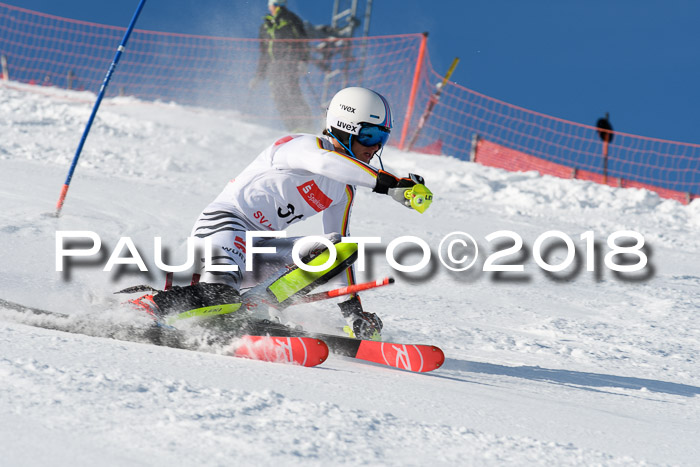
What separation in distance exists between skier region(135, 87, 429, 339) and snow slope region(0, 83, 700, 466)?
15.8 inches

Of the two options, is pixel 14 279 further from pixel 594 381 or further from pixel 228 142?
pixel 228 142

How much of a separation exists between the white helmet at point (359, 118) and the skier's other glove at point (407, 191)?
1.71ft

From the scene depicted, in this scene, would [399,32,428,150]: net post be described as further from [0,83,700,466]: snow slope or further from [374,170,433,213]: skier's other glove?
[374,170,433,213]: skier's other glove

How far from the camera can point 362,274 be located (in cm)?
612

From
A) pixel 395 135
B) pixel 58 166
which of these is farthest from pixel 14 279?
pixel 395 135

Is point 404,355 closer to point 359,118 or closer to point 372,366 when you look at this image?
point 372,366

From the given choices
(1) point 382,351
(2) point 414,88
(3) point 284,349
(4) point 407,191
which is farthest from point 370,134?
(2) point 414,88

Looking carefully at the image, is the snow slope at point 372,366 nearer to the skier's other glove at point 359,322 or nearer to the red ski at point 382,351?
the red ski at point 382,351

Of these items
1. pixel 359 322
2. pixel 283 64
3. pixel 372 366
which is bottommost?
pixel 372 366

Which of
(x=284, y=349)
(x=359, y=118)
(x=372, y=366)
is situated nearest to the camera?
(x=284, y=349)

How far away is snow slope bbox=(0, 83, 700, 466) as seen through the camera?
197cm

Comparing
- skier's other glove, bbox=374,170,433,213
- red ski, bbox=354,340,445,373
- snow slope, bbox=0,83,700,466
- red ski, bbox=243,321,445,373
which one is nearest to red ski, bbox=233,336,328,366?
snow slope, bbox=0,83,700,466

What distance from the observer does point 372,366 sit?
3.39m

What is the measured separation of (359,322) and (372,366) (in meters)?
0.53
